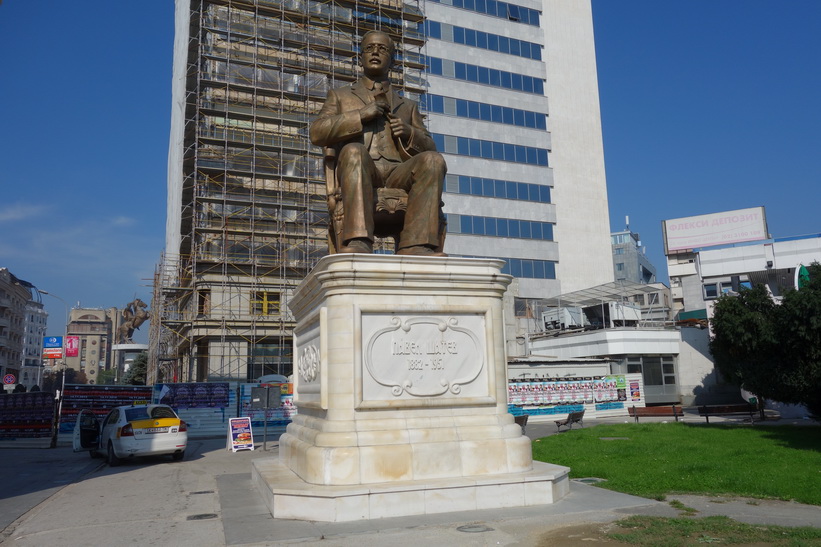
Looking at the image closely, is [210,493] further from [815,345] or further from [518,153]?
[518,153]

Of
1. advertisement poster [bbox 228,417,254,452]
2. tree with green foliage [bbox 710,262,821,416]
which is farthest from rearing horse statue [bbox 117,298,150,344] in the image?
tree with green foliage [bbox 710,262,821,416]

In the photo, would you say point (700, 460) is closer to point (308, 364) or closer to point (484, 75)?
point (308, 364)

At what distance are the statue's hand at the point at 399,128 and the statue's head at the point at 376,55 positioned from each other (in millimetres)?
787

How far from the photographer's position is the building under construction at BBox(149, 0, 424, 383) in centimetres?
3388

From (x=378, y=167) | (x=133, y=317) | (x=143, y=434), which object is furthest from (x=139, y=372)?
(x=378, y=167)

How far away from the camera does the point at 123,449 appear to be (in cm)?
1566

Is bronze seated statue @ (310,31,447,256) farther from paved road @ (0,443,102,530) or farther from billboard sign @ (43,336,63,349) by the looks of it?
billboard sign @ (43,336,63,349)

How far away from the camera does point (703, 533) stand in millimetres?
5668

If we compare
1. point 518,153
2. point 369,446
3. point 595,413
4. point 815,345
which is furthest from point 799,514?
point 518,153

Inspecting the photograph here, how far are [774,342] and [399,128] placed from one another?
1582cm

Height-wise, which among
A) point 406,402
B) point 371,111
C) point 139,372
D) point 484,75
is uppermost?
point 484,75

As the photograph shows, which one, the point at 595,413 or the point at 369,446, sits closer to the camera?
the point at 369,446

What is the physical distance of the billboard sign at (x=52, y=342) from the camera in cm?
4030

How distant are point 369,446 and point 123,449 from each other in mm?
11514
